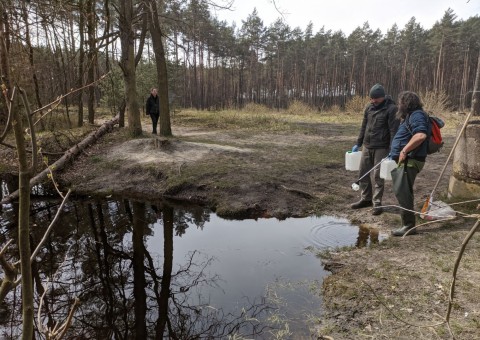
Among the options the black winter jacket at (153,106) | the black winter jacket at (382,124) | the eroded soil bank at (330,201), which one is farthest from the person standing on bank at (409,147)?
the black winter jacket at (153,106)

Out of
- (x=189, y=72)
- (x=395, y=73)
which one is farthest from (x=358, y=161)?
(x=395, y=73)

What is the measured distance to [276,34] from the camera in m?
46.5

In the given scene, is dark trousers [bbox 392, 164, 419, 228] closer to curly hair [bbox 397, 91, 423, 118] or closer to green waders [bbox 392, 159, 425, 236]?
green waders [bbox 392, 159, 425, 236]

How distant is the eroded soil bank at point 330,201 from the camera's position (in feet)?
9.84

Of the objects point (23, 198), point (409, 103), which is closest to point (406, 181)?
point (409, 103)

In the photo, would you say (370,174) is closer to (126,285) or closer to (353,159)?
(353,159)

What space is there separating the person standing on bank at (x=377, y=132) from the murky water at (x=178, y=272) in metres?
0.89

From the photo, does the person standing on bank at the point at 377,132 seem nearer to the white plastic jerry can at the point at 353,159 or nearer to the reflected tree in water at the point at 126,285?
the white plastic jerry can at the point at 353,159

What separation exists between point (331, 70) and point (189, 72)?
2030 cm

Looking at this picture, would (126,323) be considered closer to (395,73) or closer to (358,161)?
(358,161)

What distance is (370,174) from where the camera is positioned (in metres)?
5.84

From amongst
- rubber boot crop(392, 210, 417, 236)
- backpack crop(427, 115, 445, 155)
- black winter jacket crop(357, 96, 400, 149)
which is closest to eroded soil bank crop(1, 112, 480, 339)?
rubber boot crop(392, 210, 417, 236)

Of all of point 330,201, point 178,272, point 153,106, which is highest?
point 153,106

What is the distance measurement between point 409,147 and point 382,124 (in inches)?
45.4
